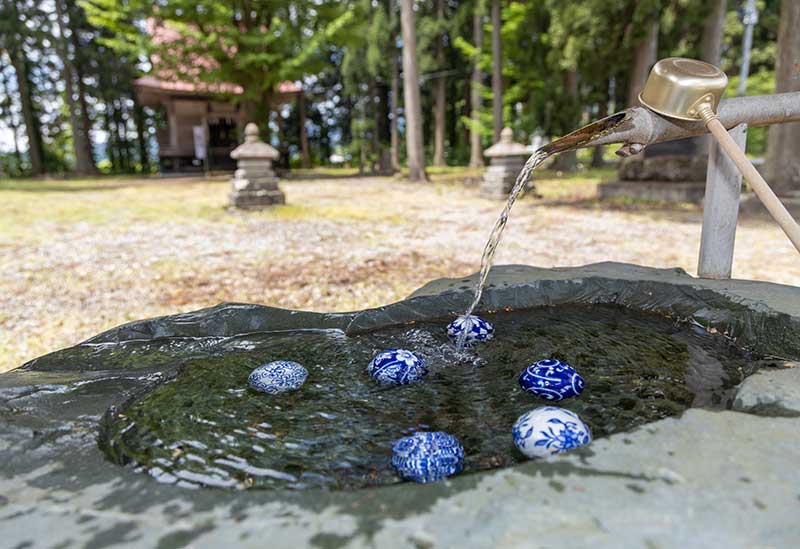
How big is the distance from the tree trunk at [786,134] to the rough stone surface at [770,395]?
8927 mm

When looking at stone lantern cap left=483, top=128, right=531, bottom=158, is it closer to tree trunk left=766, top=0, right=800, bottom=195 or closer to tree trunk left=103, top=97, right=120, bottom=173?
tree trunk left=766, top=0, right=800, bottom=195

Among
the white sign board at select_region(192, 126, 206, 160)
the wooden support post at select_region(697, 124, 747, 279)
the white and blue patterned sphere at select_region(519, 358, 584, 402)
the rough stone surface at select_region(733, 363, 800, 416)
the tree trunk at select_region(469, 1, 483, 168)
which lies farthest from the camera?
the white sign board at select_region(192, 126, 206, 160)

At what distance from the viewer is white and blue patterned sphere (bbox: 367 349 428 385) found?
186 centimetres

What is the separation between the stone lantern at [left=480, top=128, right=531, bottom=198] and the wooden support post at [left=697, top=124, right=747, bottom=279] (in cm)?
861

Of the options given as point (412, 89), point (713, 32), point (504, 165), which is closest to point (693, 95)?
point (504, 165)

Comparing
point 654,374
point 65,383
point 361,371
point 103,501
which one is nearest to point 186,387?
point 65,383

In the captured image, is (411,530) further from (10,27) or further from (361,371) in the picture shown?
(10,27)

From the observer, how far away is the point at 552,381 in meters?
1.73

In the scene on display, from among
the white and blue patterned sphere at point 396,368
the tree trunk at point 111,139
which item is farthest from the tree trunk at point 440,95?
the white and blue patterned sphere at point 396,368

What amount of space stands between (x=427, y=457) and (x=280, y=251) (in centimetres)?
495

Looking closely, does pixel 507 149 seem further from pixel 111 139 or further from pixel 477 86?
pixel 111 139

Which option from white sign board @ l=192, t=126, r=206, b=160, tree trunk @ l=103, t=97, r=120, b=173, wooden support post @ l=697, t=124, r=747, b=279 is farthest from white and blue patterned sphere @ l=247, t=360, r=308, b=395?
tree trunk @ l=103, t=97, r=120, b=173

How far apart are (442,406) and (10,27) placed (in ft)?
81.1

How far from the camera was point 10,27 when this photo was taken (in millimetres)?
19344
